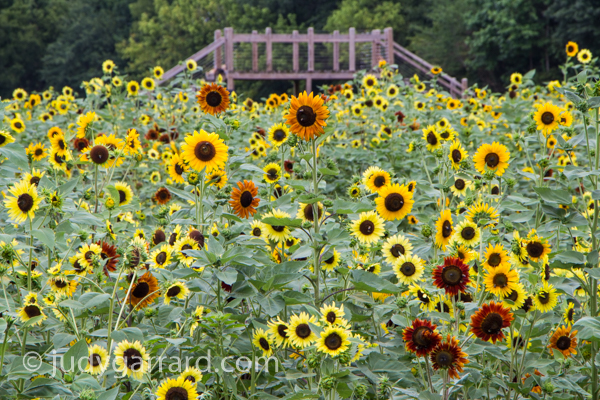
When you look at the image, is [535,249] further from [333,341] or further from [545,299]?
[333,341]

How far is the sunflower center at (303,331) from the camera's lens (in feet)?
5.02

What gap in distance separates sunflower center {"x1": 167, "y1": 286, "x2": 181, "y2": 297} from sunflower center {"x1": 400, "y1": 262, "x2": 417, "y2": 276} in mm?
748

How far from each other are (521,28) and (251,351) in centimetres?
2587

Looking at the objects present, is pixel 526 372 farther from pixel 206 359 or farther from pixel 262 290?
pixel 206 359

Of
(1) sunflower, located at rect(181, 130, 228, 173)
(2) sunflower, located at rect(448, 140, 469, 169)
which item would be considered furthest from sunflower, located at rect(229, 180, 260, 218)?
(2) sunflower, located at rect(448, 140, 469, 169)

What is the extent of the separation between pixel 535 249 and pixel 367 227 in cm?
55

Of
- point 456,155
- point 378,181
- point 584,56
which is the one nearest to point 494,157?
point 456,155

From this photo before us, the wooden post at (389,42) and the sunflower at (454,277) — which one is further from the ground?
the sunflower at (454,277)

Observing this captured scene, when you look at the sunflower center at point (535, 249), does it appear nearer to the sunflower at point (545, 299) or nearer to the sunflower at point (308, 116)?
the sunflower at point (545, 299)

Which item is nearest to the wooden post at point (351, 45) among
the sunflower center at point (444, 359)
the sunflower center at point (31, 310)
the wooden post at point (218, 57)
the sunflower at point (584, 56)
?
the wooden post at point (218, 57)

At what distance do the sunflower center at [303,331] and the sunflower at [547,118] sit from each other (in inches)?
67.8

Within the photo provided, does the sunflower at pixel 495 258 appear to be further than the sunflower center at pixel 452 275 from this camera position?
Yes

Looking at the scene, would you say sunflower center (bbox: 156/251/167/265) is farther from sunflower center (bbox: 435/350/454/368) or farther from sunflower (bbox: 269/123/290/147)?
sunflower (bbox: 269/123/290/147)

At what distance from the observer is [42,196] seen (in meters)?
1.76
